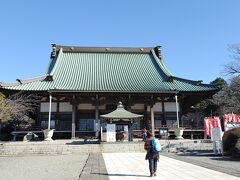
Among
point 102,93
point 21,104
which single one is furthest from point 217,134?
point 21,104

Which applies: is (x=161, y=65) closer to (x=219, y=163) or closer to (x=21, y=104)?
(x=21, y=104)

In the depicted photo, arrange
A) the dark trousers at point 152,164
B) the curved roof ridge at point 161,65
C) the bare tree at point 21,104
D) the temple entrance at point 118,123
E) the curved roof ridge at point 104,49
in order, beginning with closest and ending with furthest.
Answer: the dark trousers at point 152,164, the temple entrance at point 118,123, the bare tree at point 21,104, the curved roof ridge at point 161,65, the curved roof ridge at point 104,49

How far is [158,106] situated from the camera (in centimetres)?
2725

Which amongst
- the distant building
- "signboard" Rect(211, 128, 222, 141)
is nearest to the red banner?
the distant building

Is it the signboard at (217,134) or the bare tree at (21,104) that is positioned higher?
the bare tree at (21,104)

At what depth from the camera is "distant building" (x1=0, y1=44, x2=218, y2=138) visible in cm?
2502

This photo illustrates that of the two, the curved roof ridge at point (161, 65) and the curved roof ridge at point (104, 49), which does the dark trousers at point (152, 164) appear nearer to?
the curved roof ridge at point (161, 65)

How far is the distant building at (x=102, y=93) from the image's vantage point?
2502cm

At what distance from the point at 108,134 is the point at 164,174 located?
39.6ft

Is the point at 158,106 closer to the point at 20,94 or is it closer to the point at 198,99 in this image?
the point at 198,99

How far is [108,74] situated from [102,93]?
17.0 feet

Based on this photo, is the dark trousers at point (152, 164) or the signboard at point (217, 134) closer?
the dark trousers at point (152, 164)

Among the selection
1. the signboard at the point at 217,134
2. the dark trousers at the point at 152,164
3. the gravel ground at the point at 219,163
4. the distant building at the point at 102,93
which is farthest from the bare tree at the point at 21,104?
the dark trousers at the point at 152,164

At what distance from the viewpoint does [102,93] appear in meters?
24.9
